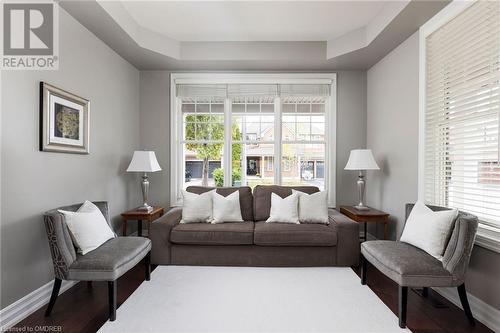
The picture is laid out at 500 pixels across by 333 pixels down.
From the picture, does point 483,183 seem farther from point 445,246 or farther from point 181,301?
point 181,301

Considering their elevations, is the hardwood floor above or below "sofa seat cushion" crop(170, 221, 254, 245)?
below

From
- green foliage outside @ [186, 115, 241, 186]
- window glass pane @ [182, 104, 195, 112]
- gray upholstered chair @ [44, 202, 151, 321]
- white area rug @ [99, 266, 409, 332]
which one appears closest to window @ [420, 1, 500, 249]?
white area rug @ [99, 266, 409, 332]

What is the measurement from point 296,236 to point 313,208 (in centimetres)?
50

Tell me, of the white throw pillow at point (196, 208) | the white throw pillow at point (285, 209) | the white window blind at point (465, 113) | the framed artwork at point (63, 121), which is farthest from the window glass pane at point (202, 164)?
the white window blind at point (465, 113)

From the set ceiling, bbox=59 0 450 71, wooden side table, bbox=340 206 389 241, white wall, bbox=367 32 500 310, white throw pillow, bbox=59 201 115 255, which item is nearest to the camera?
white throw pillow, bbox=59 201 115 255

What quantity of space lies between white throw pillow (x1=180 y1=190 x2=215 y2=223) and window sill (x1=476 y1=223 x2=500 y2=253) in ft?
8.85

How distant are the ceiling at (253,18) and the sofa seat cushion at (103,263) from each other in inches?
101

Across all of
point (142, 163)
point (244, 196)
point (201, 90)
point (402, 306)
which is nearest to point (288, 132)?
point (244, 196)

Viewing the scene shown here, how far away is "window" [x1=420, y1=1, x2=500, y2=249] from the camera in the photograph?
2066 millimetres

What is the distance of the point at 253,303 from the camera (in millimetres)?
2303

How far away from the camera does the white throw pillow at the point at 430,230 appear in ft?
6.96

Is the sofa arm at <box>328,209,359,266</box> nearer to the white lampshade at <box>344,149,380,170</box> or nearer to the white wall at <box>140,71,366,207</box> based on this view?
the white lampshade at <box>344,149,380,170</box>

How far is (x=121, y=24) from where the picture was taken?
2.90 meters

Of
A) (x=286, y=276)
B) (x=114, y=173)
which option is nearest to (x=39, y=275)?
(x=114, y=173)
